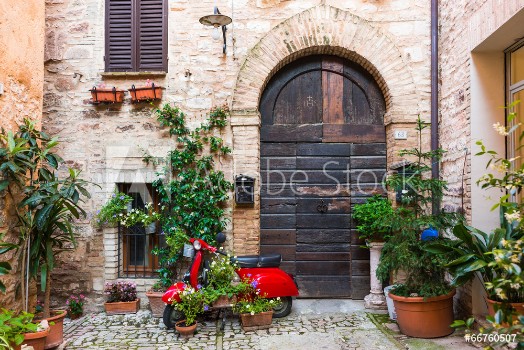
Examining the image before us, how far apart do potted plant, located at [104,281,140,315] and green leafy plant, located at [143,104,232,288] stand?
466 millimetres

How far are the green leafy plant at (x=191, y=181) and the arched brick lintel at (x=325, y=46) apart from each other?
541 mm

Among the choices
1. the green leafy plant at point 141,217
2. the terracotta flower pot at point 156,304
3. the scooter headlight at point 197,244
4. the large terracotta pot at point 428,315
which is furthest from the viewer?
the green leafy plant at point 141,217

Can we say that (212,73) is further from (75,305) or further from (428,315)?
(428,315)

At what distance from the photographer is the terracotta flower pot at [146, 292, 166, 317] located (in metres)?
5.15

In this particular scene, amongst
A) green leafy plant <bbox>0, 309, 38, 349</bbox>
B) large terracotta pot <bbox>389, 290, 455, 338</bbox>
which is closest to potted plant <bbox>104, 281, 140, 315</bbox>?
green leafy plant <bbox>0, 309, 38, 349</bbox>

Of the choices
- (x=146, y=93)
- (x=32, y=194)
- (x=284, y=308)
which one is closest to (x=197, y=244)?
(x=284, y=308)

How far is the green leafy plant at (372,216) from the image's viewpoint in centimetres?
531

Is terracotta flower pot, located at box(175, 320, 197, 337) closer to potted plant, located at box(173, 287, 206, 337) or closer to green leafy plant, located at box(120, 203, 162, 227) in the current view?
potted plant, located at box(173, 287, 206, 337)

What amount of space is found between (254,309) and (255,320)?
0.15 meters

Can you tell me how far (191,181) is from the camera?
5527 millimetres

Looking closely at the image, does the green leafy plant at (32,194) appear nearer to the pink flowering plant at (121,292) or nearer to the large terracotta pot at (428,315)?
the pink flowering plant at (121,292)

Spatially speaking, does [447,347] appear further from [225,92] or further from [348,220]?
[225,92]

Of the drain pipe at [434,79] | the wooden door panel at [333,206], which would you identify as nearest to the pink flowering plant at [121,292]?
the wooden door panel at [333,206]

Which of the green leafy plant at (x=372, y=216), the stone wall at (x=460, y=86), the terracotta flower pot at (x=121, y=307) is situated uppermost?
the stone wall at (x=460, y=86)
